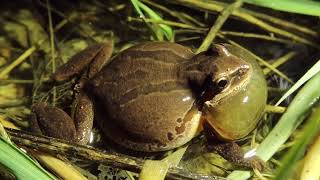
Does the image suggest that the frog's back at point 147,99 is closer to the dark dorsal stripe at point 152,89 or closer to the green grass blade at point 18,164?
the dark dorsal stripe at point 152,89

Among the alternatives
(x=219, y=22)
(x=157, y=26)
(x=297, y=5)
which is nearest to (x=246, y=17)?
(x=219, y=22)

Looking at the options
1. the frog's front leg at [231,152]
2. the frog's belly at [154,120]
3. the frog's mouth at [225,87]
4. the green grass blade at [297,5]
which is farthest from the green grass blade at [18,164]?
the green grass blade at [297,5]

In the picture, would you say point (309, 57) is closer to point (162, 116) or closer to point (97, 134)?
point (162, 116)

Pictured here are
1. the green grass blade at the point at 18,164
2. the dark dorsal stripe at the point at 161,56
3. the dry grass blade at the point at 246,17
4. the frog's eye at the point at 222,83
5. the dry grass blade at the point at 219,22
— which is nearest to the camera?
the green grass blade at the point at 18,164

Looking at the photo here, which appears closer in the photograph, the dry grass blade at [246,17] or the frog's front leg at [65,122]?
the frog's front leg at [65,122]

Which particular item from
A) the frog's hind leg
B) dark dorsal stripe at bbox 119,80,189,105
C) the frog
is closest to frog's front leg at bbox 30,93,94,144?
the frog

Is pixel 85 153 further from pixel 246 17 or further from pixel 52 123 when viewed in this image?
pixel 246 17
